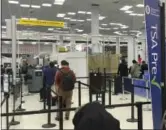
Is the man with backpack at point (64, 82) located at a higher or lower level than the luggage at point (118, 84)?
higher

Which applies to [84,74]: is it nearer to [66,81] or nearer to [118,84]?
[118,84]

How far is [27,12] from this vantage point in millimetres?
17078

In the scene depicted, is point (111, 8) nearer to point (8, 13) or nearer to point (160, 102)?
point (8, 13)

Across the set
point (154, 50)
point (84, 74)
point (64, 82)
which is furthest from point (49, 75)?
point (154, 50)

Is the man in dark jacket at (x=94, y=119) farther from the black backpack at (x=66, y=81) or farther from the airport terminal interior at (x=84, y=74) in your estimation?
the black backpack at (x=66, y=81)

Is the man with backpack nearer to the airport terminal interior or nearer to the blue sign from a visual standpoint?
the airport terminal interior

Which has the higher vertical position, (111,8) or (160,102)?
(111,8)

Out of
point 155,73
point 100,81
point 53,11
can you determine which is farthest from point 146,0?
point 53,11

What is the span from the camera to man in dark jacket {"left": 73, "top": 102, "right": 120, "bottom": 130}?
2.04 m

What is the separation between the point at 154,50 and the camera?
379 centimetres

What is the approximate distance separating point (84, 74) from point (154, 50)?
33.5 ft

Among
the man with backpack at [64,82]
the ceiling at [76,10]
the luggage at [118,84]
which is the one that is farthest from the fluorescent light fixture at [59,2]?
the man with backpack at [64,82]

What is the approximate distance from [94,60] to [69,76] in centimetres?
699

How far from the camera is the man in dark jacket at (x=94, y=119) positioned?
204 centimetres
